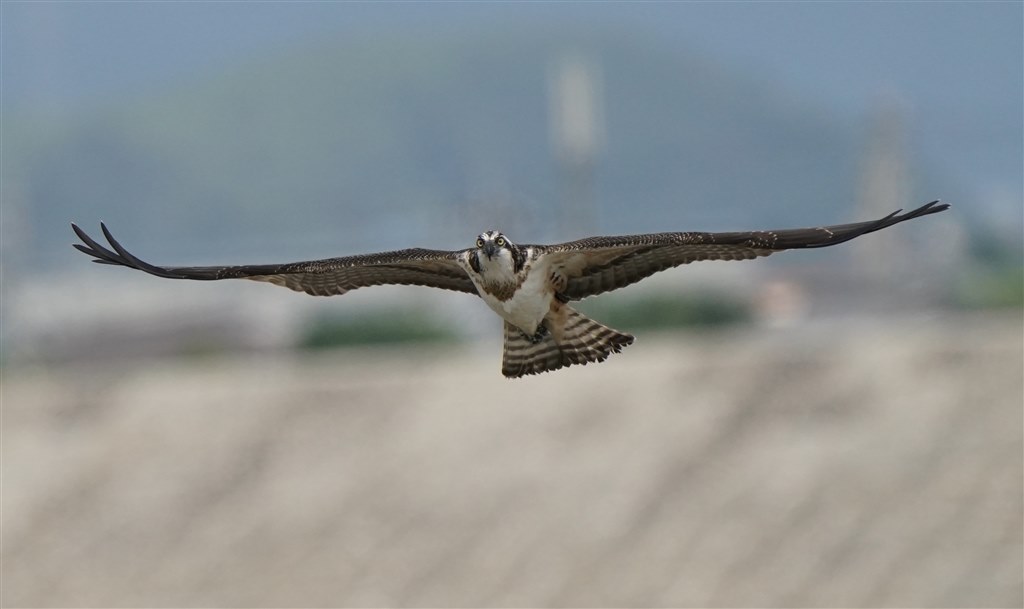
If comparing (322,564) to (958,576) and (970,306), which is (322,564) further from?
(970,306)

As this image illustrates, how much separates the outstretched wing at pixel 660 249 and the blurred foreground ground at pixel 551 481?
1461 cm

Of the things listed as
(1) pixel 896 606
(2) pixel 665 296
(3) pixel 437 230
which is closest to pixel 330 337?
(2) pixel 665 296

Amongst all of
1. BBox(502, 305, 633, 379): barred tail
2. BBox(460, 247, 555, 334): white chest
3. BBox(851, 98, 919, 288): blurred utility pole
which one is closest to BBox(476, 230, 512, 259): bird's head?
BBox(460, 247, 555, 334): white chest

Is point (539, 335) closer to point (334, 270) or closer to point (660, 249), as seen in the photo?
point (660, 249)

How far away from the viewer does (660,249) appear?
604 inches

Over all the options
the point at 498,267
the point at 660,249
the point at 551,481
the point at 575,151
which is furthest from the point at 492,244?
the point at 575,151

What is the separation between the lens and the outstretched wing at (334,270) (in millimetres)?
14625

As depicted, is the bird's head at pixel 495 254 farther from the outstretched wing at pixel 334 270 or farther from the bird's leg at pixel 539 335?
the bird's leg at pixel 539 335

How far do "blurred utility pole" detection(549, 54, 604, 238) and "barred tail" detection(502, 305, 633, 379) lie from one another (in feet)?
120

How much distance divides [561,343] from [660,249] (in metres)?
1.40

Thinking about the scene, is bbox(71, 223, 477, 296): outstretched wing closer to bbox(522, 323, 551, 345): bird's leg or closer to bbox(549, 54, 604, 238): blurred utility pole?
bbox(522, 323, 551, 345): bird's leg

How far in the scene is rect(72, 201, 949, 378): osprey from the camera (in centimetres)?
1445

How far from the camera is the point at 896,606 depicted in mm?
29547

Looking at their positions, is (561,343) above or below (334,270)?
below
